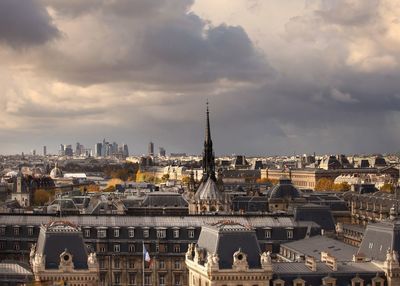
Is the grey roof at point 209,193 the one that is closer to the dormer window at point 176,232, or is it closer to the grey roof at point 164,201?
the grey roof at point 164,201

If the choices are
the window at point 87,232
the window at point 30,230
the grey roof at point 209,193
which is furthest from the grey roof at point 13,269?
the grey roof at point 209,193

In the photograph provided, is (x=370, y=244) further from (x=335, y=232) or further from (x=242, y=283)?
(x=335, y=232)

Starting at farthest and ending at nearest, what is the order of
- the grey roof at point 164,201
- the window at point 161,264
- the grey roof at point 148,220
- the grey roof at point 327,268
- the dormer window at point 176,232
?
the grey roof at point 164,201
the grey roof at point 148,220
the dormer window at point 176,232
the window at point 161,264
the grey roof at point 327,268

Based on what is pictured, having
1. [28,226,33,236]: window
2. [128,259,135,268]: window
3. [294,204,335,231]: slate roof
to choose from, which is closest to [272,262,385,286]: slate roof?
[128,259,135,268]: window

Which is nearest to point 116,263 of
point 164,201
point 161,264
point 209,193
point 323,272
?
point 161,264

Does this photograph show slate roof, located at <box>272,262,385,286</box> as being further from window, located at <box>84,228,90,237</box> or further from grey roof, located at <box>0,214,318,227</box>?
window, located at <box>84,228,90,237</box>

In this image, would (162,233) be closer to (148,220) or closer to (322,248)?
(148,220)
